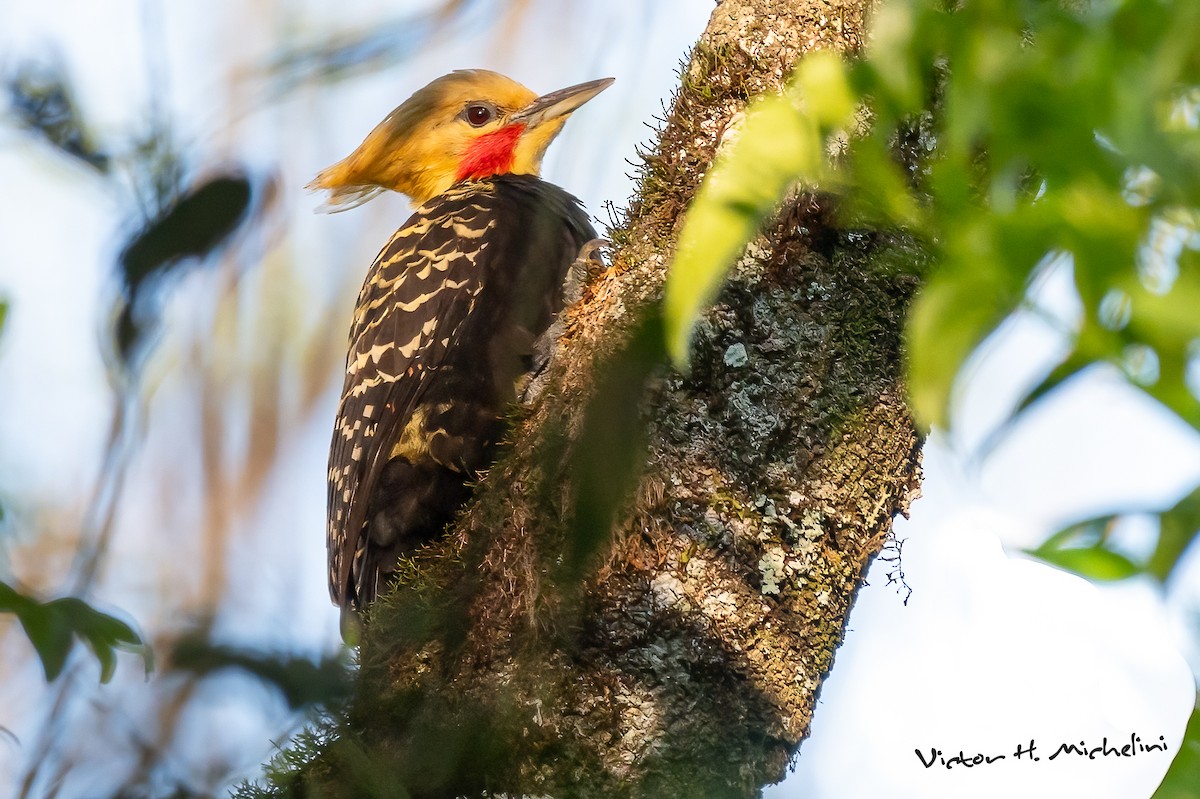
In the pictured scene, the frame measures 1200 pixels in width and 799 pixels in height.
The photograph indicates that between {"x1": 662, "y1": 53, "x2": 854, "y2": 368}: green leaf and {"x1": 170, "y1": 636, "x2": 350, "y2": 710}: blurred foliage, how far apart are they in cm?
49

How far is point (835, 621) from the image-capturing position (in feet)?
7.95

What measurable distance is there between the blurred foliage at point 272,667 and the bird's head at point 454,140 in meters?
4.34

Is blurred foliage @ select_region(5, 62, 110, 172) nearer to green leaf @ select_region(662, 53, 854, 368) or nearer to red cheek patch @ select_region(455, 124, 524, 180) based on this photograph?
green leaf @ select_region(662, 53, 854, 368)

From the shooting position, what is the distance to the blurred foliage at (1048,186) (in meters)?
0.96

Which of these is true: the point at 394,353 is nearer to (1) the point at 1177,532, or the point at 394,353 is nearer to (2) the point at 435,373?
(2) the point at 435,373

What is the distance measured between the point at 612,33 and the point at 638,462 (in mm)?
831

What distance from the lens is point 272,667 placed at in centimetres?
108

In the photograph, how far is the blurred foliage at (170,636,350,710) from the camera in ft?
3.48

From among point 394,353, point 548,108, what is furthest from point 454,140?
point 394,353

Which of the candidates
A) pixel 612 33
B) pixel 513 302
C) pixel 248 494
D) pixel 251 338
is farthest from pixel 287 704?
pixel 513 302

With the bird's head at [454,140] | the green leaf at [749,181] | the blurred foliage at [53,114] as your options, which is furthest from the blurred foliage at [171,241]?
the bird's head at [454,140]

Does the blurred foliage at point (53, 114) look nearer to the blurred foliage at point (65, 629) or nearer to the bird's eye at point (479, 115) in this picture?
the blurred foliage at point (65, 629)

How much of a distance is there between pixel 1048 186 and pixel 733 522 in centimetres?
132

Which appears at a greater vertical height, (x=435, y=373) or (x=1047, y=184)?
(x=435, y=373)
